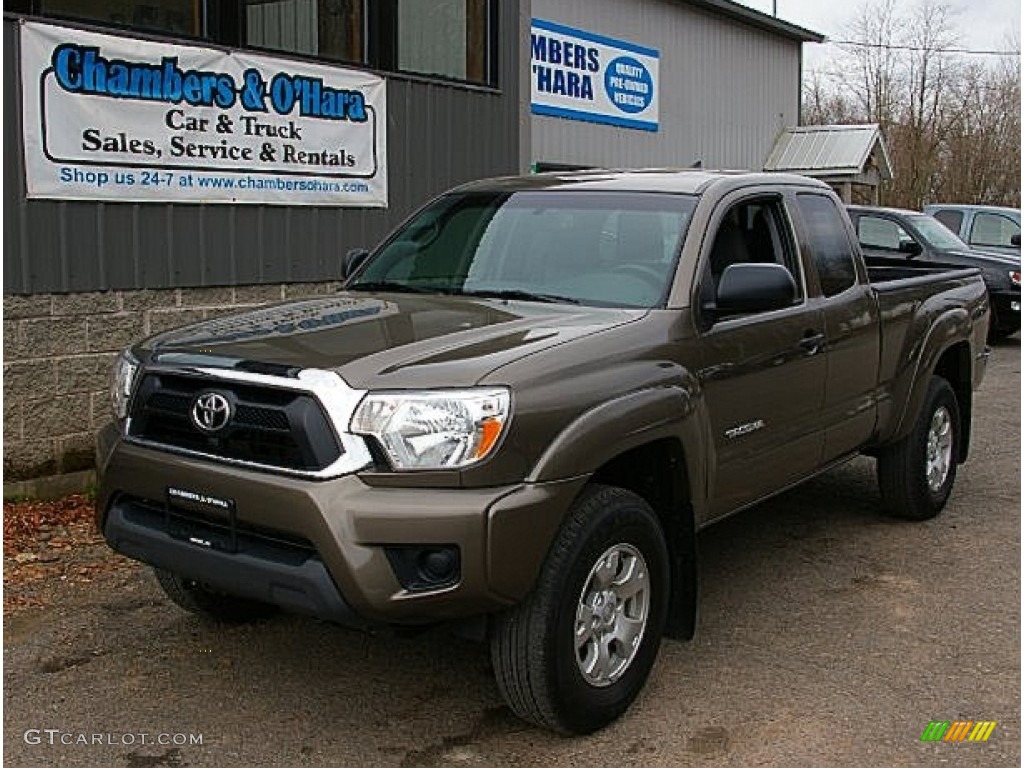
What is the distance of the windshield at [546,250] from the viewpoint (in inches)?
185

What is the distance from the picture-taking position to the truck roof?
5.14 metres

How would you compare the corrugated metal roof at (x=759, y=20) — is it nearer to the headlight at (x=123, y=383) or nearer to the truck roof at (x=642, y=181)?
the truck roof at (x=642, y=181)

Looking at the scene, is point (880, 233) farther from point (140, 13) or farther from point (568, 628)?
point (568, 628)

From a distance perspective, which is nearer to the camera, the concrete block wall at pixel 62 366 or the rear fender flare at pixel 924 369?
the rear fender flare at pixel 924 369

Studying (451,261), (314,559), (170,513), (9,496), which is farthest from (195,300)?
(314,559)

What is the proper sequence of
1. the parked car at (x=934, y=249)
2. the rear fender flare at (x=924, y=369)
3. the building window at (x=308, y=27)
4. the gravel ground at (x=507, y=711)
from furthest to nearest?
1. the parked car at (x=934, y=249)
2. the building window at (x=308, y=27)
3. the rear fender flare at (x=924, y=369)
4. the gravel ground at (x=507, y=711)

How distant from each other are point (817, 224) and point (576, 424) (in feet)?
8.41

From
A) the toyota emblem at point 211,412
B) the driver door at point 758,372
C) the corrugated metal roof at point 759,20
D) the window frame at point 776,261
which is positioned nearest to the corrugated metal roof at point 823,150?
the corrugated metal roof at point 759,20

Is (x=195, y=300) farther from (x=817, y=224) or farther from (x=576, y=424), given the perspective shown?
(x=576, y=424)

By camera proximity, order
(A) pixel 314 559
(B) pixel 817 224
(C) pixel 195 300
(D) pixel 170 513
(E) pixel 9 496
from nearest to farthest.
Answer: (A) pixel 314 559, (D) pixel 170 513, (B) pixel 817 224, (E) pixel 9 496, (C) pixel 195 300

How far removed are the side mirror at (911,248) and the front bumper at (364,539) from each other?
11.5 m

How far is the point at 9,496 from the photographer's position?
671cm

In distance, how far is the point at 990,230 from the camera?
1777 cm

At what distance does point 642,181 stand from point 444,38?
512cm
